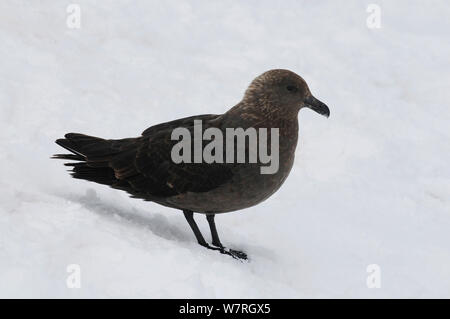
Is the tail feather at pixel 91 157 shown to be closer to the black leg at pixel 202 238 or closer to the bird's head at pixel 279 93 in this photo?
the black leg at pixel 202 238

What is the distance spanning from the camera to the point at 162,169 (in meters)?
6.22

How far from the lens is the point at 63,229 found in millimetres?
5391

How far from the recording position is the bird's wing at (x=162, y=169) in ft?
19.7

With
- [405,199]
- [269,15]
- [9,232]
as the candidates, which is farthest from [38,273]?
[269,15]

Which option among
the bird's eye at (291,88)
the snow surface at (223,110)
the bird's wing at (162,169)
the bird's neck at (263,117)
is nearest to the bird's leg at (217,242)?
the snow surface at (223,110)

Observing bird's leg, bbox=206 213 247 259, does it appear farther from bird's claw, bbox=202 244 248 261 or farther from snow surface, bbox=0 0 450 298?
snow surface, bbox=0 0 450 298

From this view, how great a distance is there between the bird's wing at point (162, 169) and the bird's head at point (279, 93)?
435mm

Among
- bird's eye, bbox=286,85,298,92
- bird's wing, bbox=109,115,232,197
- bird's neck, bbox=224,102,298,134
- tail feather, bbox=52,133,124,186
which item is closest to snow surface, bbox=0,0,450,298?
tail feather, bbox=52,133,124,186

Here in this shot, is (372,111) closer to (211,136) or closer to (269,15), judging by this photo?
(269,15)

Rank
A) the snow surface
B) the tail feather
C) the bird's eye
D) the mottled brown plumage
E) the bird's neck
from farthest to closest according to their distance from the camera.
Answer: the tail feather, the bird's eye, the bird's neck, the mottled brown plumage, the snow surface

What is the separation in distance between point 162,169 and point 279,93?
1168mm

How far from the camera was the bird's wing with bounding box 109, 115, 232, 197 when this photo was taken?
5992mm

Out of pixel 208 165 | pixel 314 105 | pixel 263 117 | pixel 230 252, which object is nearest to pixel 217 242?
pixel 230 252

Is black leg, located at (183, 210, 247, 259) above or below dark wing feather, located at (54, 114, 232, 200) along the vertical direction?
below
